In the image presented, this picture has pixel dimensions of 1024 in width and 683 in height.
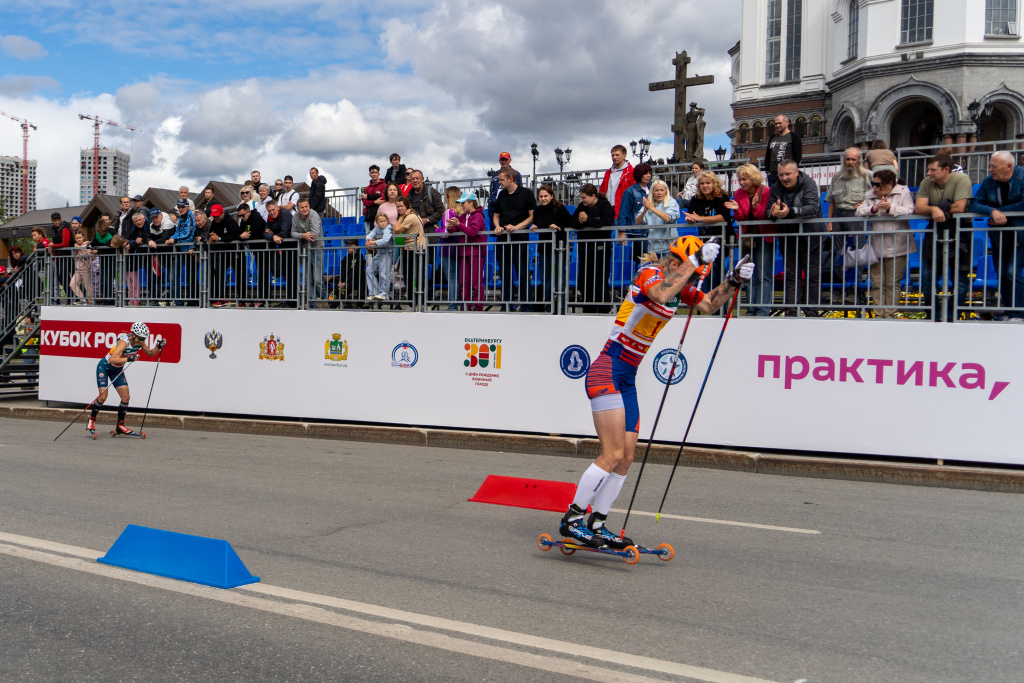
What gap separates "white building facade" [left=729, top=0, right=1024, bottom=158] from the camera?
36312mm

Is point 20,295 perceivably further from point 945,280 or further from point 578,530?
point 945,280

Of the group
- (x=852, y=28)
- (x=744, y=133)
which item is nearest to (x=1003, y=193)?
(x=852, y=28)

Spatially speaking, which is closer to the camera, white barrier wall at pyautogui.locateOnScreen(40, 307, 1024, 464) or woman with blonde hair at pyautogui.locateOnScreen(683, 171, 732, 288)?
white barrier wall at pyautogui.locateOnScreen(40, 307, 1024, 464)

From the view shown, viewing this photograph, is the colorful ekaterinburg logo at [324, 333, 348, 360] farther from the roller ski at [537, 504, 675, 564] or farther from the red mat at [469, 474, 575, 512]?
the roller ski at [537, 504, 675, 564]

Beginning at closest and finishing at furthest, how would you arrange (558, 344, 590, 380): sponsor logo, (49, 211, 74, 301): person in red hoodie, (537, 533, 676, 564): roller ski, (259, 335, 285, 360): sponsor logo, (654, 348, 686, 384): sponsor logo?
(537, 533, 676, 564): roller ski < (654, 348, 686, 384): sponsor logo < (558, 344, 590, 380): sponsor logo < (259, 335, 285, 360): sponsor logo < (49, 211, 74, 301): person in red hoodie

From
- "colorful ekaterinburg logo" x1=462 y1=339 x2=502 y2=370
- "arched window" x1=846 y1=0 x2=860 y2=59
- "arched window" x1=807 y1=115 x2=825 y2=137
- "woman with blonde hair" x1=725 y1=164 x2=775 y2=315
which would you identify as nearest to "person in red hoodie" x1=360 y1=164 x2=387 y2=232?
"colorful ekaterinburg logo" x1=462 y1=339 x2=502 y2=370

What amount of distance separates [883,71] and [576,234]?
32.7 meters

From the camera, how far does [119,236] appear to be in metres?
17.0

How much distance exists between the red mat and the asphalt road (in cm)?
29

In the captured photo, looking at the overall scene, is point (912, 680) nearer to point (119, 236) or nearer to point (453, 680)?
point (453, 680)

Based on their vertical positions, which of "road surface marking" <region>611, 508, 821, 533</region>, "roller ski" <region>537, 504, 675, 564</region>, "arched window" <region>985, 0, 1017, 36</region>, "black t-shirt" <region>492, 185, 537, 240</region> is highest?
"arched window" <region>985, 0, 1017, 36</region>

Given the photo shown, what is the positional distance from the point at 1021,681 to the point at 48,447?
12.5 metres

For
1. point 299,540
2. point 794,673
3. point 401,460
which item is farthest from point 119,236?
point 794,673

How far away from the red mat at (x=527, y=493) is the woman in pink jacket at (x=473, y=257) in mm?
4530
